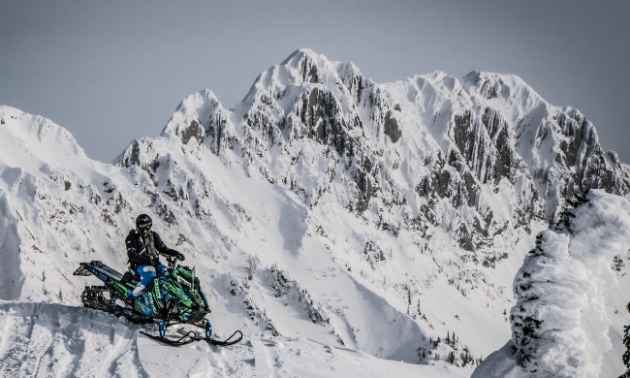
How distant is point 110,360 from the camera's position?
10133mm

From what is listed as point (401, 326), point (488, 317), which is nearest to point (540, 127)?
point (488, 317)

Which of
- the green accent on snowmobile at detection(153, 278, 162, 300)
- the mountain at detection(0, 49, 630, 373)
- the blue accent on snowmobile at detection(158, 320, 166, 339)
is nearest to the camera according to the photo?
the blue accent on snowmobile at detection(158, 320, 166, 339)

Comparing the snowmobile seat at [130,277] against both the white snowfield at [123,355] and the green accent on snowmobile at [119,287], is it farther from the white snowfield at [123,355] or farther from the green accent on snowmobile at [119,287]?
the white snowfield at [123,355]

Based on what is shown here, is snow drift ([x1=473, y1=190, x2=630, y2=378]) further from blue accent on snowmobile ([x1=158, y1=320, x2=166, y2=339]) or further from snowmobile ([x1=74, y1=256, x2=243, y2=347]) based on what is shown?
blue accent on snowmobile ([x1=158, y1=320, x2=166, y2=339])

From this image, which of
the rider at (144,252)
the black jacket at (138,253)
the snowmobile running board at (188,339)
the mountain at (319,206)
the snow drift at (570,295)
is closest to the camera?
the snow drift at (570,295)

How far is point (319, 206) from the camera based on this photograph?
11800cm

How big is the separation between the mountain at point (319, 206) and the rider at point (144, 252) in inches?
2449

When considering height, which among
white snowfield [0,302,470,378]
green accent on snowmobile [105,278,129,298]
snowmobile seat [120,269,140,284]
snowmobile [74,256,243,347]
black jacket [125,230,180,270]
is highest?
black jacket [125,230,180,270]

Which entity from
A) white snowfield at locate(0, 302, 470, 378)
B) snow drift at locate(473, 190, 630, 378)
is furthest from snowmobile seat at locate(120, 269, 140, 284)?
snow drift at locate(473, 190, 630, 378)

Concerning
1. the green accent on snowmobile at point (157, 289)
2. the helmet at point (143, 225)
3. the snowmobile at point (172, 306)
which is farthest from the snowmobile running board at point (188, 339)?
the helmet at point (143, 225)

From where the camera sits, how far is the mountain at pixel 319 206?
8306cm

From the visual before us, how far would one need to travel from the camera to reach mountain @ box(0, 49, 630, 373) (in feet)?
273

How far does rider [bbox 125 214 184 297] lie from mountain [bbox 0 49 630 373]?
204 feet

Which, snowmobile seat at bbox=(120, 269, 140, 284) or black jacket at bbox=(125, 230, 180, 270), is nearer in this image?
black jacket at bbox=(125, 230, 180, 270)
